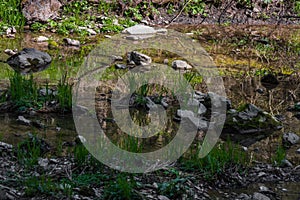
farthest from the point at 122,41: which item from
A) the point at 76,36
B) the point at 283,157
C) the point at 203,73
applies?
the point at 283,157

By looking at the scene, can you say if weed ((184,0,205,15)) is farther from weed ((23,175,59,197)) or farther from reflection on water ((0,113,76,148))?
weed ((23,175,59,197))

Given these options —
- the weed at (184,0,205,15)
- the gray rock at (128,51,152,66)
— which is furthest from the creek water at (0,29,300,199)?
the weed at (184,0,205,15)

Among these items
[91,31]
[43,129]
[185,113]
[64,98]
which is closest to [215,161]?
[185,113]

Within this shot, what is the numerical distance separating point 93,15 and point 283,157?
8.58 meters

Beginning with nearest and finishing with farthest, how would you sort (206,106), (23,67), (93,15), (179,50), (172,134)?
(172,134) < (206,106) < (23,67) < (179,50) < (93,15)

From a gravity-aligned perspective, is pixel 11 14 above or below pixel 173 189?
below

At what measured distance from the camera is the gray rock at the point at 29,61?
8.13 m

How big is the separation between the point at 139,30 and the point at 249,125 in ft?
20.6

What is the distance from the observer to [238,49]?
35.5ft

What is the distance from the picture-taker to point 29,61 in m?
8.30

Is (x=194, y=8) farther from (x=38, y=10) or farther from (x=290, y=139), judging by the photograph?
(x=290, y=139)

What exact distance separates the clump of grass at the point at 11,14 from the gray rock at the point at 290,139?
7287 mm

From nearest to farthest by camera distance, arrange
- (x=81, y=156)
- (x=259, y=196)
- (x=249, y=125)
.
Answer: (x=259, y=196), (x=81, y=156), (x=249, y=125)

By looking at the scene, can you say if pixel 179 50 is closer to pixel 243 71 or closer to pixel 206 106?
pixel 243 71
